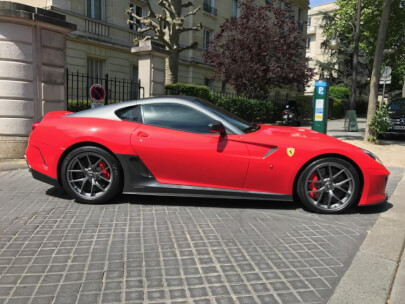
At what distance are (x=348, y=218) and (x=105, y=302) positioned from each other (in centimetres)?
294

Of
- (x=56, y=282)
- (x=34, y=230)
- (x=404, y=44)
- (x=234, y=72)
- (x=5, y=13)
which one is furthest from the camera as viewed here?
(x=404, y=44)

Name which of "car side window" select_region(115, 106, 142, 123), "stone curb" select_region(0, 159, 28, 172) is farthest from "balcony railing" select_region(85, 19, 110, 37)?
"car side window" select_region(115, 106, 142, 123)

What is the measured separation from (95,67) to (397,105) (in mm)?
14680

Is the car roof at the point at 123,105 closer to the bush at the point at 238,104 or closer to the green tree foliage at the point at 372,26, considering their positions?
the bush at the point at 238,104

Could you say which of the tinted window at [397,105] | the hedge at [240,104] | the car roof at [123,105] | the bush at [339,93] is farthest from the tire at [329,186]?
the bush at [339,93]

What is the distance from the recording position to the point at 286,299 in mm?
2463

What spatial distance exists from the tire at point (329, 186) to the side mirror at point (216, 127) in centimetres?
106

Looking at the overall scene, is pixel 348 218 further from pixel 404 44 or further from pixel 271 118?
pixel 404 44

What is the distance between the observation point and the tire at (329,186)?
4.19 meters

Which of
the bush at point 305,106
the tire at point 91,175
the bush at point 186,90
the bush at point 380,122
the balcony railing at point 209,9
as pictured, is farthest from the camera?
the balcony railing at point 209,9

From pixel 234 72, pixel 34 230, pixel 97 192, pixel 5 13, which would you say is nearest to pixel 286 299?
pixel 34 230

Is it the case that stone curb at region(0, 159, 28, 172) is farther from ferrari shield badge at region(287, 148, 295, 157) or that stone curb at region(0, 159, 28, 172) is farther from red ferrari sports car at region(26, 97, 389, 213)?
ferrari shield badge at region(287, 148, 295, 157)

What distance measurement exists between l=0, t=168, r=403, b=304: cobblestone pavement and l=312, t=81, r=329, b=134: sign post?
3.84m

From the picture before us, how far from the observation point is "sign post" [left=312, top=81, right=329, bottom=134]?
8056 mm
